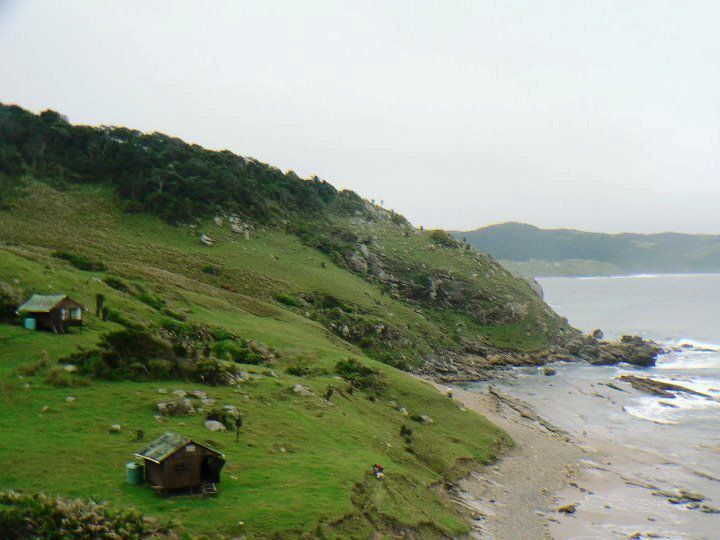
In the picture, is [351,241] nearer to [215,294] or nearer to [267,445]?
[215,294]

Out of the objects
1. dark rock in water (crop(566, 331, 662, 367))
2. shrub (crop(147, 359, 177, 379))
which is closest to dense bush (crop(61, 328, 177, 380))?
shrub (crop(147, 359, 177, 379))

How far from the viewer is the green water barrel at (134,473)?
88.1 ft

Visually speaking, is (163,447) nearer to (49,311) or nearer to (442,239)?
(49,311)

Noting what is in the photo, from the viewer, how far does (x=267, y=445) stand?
112ft

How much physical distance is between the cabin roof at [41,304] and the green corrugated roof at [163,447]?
17.1m

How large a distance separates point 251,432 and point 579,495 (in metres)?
23.3

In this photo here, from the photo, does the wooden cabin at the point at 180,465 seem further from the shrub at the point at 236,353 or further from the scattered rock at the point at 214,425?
the shrub at the point at 236,353

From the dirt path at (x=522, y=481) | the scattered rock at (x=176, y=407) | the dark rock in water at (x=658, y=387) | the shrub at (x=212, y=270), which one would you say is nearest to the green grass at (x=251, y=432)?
the scattered rock at (x=176, y=407)

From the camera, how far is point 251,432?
35.1 m

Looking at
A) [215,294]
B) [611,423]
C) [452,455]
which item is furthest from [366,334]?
[452,455]

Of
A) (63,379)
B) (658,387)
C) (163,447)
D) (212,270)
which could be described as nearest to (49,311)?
(63,379)

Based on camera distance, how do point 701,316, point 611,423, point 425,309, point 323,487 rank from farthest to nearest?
point 701,316
point 425,309
point 611,423
point 323,487

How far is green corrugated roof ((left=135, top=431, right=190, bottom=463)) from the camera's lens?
2675 centimetres

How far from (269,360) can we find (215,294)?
913 inches
